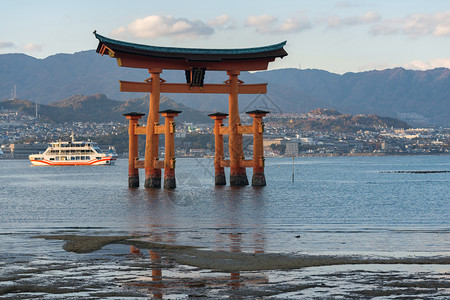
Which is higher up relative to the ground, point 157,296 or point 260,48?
point 260,48

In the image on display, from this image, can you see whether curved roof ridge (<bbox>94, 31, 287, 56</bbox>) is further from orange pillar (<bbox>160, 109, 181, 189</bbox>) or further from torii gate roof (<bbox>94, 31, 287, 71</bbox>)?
orange pillar (<bbox>160, 109, 181, 189</bbox>)

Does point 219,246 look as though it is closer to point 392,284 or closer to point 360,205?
point 392,284

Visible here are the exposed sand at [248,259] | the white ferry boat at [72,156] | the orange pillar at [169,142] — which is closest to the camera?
the exposed sand at [248,259]

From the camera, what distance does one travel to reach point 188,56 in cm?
5456

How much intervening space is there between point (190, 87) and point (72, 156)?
Result: 109 m

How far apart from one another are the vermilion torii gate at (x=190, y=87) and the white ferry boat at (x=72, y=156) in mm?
104526

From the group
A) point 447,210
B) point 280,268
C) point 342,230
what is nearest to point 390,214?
point 447,210

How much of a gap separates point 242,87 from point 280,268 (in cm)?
4106

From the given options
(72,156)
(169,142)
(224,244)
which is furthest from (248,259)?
(72,156)

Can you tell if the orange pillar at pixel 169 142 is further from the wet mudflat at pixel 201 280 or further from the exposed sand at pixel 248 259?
the wet mudflat at pixel 201 280

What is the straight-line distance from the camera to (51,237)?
81.0 ft

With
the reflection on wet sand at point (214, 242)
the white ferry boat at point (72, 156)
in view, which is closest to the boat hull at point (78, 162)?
the white ferry boat at point (72, 156)

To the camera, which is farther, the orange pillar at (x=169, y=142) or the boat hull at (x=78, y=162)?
the boat hull at (x=78, y=162)

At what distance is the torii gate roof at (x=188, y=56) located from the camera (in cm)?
5168
